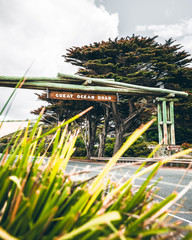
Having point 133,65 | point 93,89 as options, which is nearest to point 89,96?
point 93,89

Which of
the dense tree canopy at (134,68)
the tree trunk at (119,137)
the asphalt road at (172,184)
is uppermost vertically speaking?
the dense tree canopy at (134,68)

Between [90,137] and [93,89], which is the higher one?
[93,89]

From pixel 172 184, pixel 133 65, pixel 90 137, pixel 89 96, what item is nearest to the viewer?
pixel 172 184

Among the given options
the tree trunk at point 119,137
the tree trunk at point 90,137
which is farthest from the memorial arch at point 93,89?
the tree trunk at point 90,137

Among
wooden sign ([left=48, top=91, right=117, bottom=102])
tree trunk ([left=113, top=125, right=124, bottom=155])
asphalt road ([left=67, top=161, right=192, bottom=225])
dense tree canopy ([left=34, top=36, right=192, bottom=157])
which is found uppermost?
dense tree canopy ([left=34, top=36, right=192, bottom=157])

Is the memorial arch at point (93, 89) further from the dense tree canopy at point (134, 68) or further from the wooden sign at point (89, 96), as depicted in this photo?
the dense tree canopy at point (134, 68)

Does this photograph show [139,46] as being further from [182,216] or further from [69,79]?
[182,216]

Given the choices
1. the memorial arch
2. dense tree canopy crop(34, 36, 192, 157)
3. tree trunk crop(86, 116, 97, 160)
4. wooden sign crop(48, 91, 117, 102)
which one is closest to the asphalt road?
the memorial arch

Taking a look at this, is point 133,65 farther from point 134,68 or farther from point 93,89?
point 93,89

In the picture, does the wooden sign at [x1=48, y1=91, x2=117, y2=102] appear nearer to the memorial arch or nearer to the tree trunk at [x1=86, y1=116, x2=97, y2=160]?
the memorial arch

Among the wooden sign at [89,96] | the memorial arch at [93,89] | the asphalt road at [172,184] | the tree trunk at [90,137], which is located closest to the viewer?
the asphalt road at [172,184]

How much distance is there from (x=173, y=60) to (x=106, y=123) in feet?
23.6

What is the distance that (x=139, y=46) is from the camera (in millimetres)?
15695

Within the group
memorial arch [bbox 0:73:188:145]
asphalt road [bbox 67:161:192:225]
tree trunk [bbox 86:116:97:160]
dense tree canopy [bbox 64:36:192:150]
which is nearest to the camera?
asphalt road [bbox 67:161:192:225]
